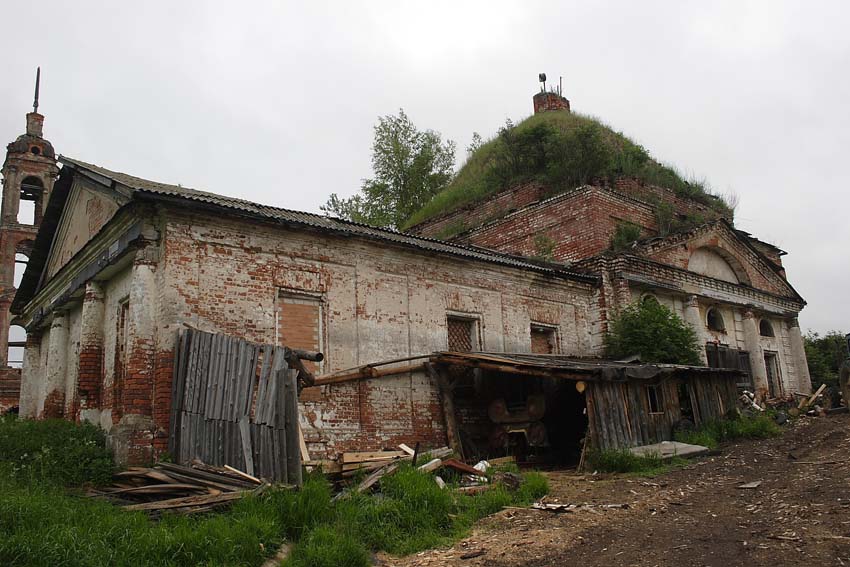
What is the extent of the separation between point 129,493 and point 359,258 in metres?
6.15

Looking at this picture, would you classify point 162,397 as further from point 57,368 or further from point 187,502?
point 57,368

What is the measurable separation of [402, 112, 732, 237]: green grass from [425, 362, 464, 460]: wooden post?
10.6 metres

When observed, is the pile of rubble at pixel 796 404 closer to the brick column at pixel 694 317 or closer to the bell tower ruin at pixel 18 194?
the brick column at pixel 694 317

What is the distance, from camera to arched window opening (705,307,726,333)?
2034cm

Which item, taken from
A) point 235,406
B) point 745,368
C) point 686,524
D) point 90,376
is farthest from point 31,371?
point 745,368

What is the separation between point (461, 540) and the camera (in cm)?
778

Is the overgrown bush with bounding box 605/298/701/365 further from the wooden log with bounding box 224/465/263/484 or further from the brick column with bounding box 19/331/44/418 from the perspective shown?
the brick column with bounding box 19/331/44/418

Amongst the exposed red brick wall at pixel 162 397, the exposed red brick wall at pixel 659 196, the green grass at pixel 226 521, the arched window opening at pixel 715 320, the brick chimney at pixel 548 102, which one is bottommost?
the green grass at pixel 226 521

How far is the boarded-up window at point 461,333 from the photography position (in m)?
14.7

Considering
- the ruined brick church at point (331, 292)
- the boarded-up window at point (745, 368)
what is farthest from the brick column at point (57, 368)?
the boarded-up window at point (745, 368)

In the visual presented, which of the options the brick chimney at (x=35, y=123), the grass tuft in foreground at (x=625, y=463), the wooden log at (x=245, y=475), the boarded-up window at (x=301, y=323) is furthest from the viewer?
the brick chimney at (x=35, y=123)

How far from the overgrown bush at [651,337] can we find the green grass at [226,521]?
23.5 feet

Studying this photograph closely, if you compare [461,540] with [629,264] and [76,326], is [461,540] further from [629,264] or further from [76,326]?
[629,264]

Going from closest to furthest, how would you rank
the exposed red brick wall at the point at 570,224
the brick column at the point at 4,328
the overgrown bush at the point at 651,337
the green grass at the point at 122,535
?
the green grass at the point at 122,535
the overgrown bush at the point at 651,337
the exposed red brick wall at the point at 570,224
the brick column at the point at 4,328
